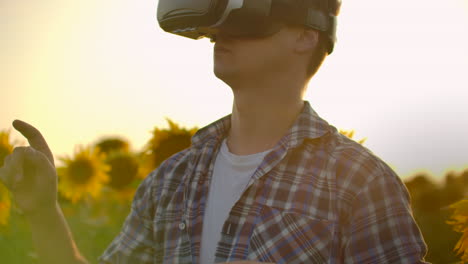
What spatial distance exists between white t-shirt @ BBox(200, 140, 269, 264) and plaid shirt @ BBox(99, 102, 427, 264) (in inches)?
1.3

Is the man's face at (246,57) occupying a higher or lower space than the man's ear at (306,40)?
lower

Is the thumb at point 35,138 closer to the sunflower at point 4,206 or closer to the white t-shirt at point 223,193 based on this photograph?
the white t-shirt at point 223,193

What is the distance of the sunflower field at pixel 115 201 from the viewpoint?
3.13 meters

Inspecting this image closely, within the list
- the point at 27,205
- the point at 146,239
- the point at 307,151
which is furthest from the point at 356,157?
the point at 27,205

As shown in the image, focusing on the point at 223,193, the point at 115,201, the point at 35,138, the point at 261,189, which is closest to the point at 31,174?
the point at 35,138

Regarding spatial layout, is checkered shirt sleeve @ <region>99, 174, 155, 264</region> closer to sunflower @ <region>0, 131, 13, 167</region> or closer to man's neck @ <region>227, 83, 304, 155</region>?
man's neck @ <region>227, 83, 304, 155</region>

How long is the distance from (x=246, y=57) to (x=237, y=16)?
0.17 m

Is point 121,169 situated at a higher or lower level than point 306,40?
lower

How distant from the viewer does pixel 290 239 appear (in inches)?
88.2

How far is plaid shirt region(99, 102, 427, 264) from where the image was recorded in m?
2.18

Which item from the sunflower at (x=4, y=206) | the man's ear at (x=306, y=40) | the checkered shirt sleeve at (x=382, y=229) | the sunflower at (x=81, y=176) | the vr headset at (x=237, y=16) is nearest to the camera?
the checkered shirt sleeve at (x=382, y=229)

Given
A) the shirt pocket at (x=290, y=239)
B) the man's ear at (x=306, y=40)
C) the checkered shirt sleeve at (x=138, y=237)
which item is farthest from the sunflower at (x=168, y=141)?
→ the shirt pocket at (x=290, y=239)

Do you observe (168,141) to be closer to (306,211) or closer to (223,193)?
(223,193)

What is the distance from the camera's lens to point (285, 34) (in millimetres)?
2566
